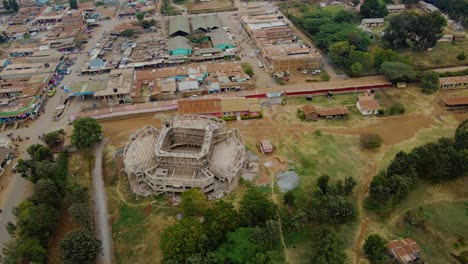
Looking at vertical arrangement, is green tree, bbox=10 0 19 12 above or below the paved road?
above

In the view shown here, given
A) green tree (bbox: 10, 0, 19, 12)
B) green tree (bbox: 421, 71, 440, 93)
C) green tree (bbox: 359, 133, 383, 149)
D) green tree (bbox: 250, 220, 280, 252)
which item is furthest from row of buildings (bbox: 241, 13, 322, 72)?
green tree (bbox: 10, 0, 19, 12)

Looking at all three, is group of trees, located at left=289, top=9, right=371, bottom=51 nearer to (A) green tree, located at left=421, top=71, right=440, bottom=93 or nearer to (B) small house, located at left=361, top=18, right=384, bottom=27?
(B) small house, located at left=361, top=18, right=384, bottom=27

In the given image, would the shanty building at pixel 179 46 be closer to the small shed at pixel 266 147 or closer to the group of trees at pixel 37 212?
the small shed at pixel 266 147

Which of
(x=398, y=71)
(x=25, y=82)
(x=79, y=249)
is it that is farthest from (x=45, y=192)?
(x=398, y=71)

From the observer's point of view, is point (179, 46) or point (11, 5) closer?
point (179, 46)

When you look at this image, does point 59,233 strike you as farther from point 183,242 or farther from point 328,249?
point 328,249

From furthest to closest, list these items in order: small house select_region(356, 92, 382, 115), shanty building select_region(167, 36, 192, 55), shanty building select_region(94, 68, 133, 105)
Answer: shanty building select_region(167, 36, 192, 55), shanty building select_region(94, 68, 133, 105), small house select_region(356, 92, 382, 115)

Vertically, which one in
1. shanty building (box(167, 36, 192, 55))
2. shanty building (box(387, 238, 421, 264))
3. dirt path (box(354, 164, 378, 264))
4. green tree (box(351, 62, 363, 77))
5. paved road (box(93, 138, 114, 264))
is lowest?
paved road (box(93, 138, 114, 264))
